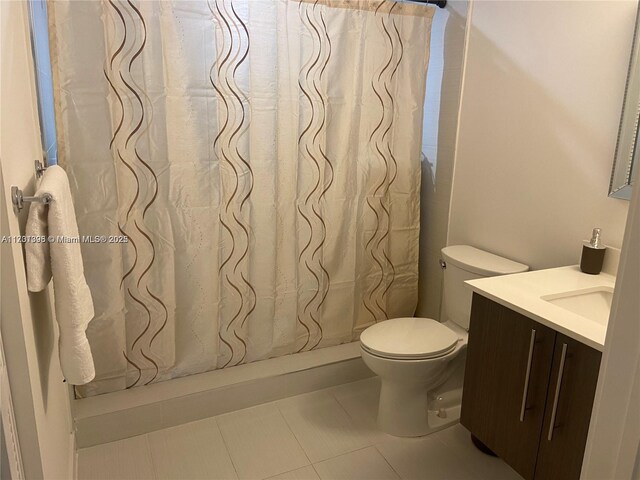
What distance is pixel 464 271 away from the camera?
2.07 meters

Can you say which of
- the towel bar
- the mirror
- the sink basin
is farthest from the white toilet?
the towel bar

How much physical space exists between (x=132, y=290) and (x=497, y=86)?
5.90 ft

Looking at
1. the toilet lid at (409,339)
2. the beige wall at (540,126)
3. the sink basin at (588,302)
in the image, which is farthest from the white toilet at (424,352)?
the sink basin at (588,302)

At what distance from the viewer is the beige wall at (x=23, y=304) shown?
91 cm

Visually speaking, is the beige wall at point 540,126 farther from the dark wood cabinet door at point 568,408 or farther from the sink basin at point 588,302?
the dark wood cabinet door at point 568,408

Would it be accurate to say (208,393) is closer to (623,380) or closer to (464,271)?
(464,271)

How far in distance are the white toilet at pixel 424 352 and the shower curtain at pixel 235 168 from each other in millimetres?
449

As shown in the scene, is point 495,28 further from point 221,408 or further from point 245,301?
point 221,408

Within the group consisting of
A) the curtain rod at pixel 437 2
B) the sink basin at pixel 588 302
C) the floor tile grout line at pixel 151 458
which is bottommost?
the floor tile grout line at pixel 151 458

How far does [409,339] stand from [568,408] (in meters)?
0.72

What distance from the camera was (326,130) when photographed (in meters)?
2.21

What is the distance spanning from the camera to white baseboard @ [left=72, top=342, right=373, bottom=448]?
6.39 ft

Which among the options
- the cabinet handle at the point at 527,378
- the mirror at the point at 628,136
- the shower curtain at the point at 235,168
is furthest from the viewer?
the shower curtain at the point at 235,168

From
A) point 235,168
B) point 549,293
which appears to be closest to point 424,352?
point 549,293
